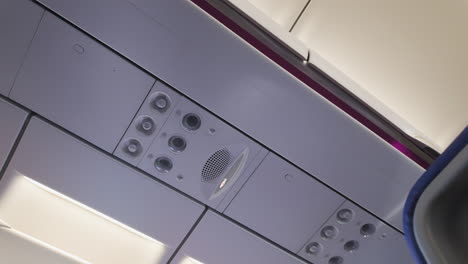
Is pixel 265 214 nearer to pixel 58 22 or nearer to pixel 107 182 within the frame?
pixel 107 182

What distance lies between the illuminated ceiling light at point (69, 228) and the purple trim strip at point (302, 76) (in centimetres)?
116

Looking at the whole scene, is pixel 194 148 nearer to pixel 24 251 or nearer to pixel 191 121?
pixel 191 121

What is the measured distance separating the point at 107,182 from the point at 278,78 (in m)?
0.96

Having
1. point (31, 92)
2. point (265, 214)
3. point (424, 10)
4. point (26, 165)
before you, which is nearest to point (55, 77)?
point (31, 92)

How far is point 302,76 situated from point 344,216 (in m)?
0.81

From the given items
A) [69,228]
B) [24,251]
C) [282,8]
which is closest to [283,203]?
[282,8]

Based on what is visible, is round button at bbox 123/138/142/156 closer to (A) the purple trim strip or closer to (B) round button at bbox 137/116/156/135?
(B) round button at bbox 137/116/156/135

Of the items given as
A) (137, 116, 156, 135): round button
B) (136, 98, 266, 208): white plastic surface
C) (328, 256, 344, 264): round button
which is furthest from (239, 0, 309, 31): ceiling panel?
(328, 256, 344, 264): round button

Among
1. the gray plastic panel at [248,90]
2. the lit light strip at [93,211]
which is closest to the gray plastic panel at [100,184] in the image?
the lit light strip at [93,211]

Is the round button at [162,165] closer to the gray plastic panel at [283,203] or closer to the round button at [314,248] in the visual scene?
the gray plastic panel at [283,203]

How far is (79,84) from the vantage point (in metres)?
1.77

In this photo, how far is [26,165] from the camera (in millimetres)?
1983

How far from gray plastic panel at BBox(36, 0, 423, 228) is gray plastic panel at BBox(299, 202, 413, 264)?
14 centimetres

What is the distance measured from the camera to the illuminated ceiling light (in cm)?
211
